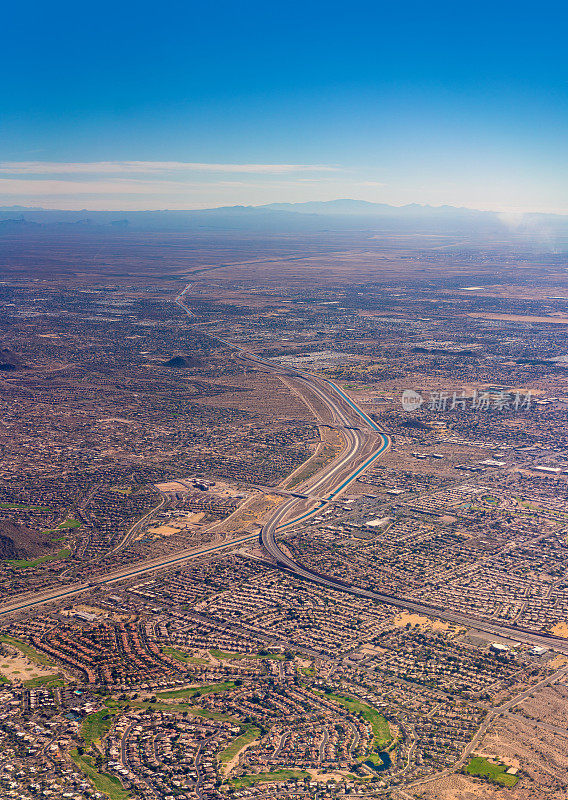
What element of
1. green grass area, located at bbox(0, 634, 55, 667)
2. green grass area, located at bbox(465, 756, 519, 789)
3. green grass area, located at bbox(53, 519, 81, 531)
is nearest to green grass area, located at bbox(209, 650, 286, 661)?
green grass area, located at bbox(0, 634, 55, 667)

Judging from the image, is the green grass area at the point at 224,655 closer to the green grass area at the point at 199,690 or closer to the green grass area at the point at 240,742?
the green grass area at the point at 199,690

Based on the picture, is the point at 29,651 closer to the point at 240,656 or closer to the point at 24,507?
the point at 240,656

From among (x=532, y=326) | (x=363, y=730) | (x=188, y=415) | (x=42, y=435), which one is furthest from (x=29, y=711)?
(x=532, y=326)

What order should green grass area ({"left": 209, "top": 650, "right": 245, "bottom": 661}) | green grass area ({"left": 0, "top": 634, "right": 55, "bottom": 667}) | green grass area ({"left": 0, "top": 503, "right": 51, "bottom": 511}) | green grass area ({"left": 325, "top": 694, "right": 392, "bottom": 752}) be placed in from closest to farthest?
green grass area ({"left": 325, "top": 694, "right": 392, "bottom": 752}) → green grass area ({"left": 0, "top": 634, "right": 55, "bottom": 667}) → green grass area ({"left": 209, "top": 650, "right": 245, "bottom": 661}) → green grass area ({"left": 0, "top": 503, "right": 51, "bottom": 511})

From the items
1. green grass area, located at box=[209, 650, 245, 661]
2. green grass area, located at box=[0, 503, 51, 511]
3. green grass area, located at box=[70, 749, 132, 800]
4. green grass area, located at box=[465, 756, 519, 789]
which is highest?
green grass area, located at box=[0, 503, 51, 511]

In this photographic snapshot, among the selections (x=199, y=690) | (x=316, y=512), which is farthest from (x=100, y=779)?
(x=316, y=512)

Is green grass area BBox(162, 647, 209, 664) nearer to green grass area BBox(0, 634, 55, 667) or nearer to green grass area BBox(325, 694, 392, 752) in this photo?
green grass area BBox(0, 634, 55, 667)

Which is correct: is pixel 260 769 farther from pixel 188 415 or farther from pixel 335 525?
pixel 188 415

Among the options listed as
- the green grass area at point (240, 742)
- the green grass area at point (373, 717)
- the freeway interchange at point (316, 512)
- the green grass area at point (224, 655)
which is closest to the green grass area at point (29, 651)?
the freeway interchange at point (316, 512)
